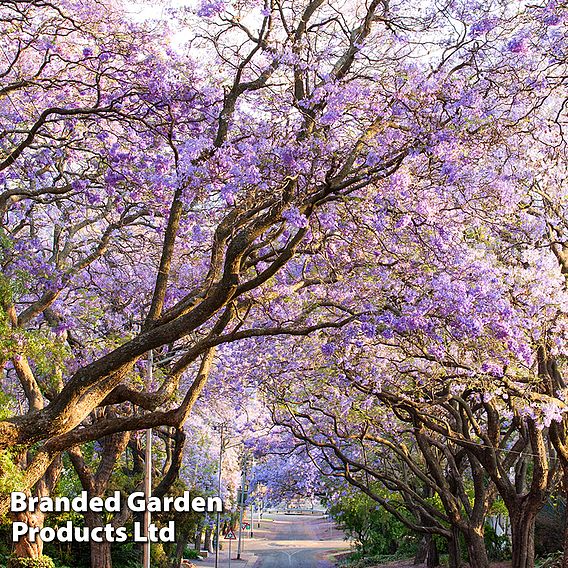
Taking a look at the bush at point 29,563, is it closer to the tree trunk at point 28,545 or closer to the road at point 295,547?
the tree trunk at point 28,545

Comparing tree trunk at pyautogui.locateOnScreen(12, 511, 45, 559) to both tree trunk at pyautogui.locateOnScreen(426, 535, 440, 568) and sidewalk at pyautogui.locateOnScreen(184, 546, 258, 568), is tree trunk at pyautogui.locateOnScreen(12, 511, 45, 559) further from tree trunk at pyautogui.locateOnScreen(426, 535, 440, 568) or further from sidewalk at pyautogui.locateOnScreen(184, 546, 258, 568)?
sidewalk at pyautogui.locateOnScreen(184, 546, 258, 568)

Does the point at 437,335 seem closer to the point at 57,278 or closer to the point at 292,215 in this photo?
the point at 292,215

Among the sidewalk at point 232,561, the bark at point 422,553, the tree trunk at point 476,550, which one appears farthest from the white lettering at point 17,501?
the sidewalk at point 232,561

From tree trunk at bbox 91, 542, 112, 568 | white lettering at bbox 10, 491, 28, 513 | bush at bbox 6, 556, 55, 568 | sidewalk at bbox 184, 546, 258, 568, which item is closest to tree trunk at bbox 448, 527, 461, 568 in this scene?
tree trunk at bbox 91, 542, 112, 568

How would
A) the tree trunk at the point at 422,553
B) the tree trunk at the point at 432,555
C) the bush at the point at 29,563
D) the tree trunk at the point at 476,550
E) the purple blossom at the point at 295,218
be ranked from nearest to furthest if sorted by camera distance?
the purple blossom at the point at 295,218, the bush at the point at 29,563, the tree trunk at the point at 476,550, the tree trunk at the point at 432,555, the tree trunk at the point at 422,553

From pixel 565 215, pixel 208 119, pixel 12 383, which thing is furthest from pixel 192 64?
pixel 12 383

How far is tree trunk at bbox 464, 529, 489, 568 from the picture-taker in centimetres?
1524

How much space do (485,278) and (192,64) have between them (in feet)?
15.3

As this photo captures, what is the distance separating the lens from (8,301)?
11.4m

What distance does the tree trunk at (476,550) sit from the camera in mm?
15242

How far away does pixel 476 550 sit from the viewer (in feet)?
50.5

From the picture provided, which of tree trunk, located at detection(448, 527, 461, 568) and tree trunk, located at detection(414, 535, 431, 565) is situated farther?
tree trunk, located at detection(414, 535, 431, 565)

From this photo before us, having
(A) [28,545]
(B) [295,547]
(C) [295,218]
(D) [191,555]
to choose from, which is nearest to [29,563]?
(A) [28,545]

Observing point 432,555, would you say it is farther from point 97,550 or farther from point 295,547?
point 295,547
